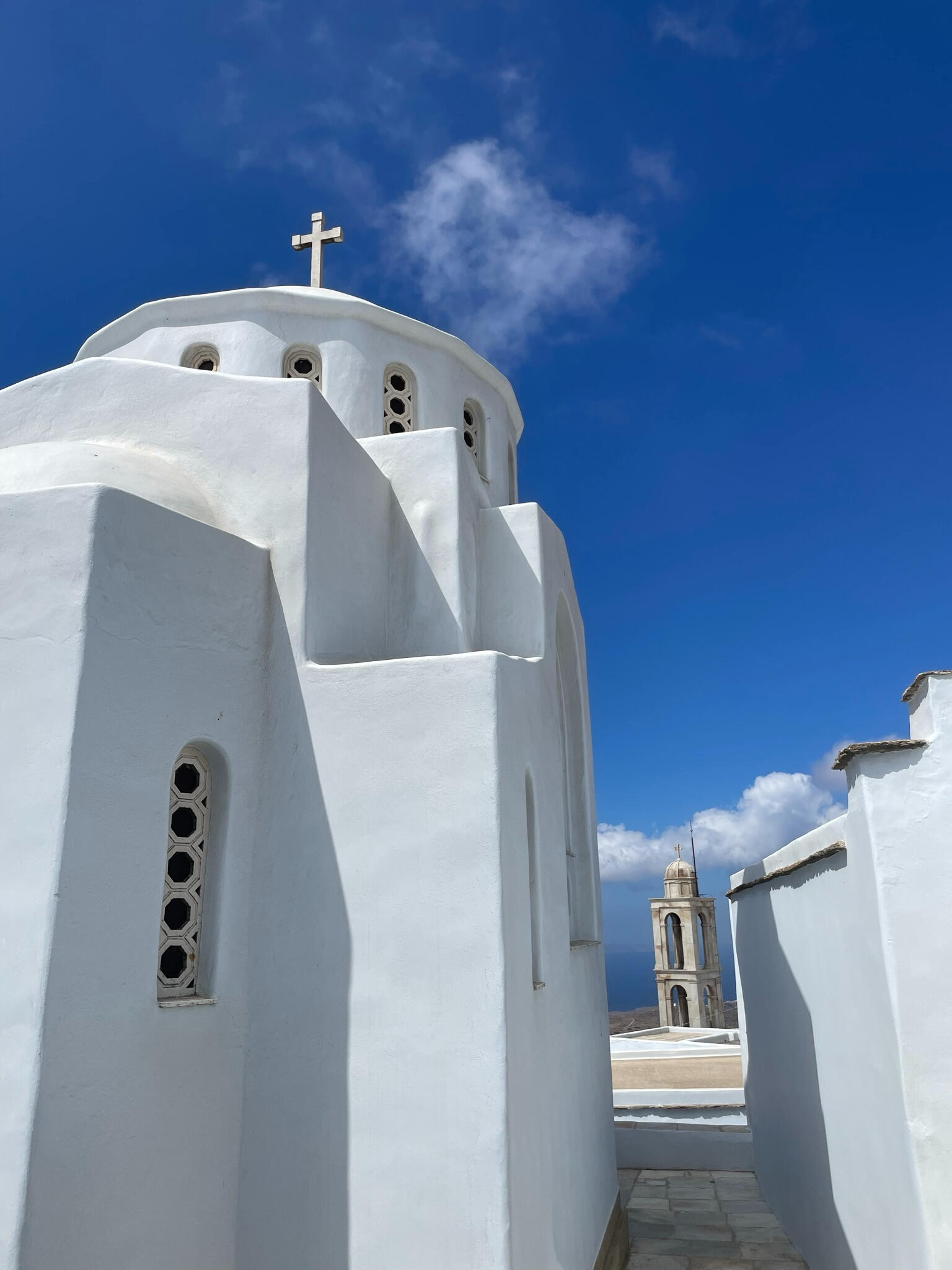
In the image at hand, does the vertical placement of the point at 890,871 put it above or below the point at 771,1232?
above

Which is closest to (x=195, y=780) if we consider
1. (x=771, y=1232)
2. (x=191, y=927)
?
(x=191, y=927)

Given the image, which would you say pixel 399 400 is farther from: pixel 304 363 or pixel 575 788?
pixel 575 788

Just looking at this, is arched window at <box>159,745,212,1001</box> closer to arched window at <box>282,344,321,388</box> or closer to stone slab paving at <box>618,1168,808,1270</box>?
arched window at <box>282,344,321,388</box>

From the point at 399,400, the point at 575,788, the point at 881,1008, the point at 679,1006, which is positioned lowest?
the point at 679,1006

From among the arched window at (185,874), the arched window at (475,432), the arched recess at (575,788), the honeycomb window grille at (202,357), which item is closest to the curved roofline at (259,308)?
the honeycomb window grille at (202,357)

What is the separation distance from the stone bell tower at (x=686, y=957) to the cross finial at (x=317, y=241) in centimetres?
2219

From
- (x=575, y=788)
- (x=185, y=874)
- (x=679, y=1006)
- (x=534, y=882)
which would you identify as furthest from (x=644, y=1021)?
(x=185, y=874)

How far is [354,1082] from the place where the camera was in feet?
16.6

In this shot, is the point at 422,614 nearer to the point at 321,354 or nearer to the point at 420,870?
the point at 420,870

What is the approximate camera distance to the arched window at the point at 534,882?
5.75m

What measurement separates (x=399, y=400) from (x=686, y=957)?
73.4 feet

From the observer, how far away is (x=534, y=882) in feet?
19.5

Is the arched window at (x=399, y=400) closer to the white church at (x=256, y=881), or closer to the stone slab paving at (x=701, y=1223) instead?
the white church at (x=256, y=881)

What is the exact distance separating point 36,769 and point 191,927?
1299 millimetres
